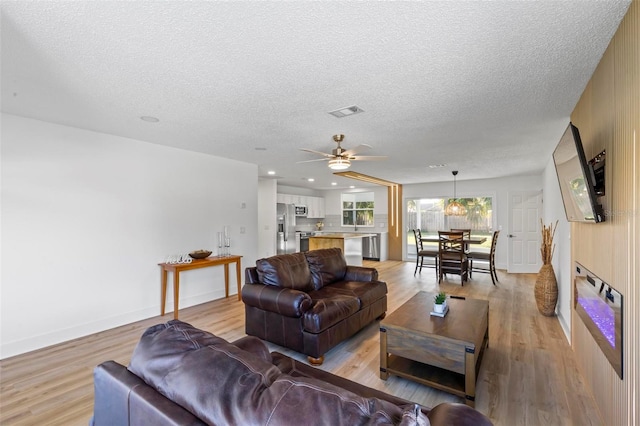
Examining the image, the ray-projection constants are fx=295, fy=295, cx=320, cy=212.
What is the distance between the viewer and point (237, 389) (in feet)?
2.69

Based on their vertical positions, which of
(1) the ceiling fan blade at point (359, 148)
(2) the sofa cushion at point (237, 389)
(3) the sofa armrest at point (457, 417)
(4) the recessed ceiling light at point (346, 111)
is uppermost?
(4) the recessed ceiling light at point (346, 111)

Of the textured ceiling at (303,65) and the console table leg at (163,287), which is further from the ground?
the textured ceiling at (303,65)

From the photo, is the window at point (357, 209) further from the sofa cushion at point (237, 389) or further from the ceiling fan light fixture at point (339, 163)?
the sofa cushion at point (237, 389)

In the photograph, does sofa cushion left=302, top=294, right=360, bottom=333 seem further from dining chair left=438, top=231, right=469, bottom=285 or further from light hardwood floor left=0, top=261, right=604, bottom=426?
dining chair left=438, top=231, right=469, bottom=285

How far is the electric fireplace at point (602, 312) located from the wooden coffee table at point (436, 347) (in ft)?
2.34

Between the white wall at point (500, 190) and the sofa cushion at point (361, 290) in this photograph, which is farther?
the white wall at point (500, 190)

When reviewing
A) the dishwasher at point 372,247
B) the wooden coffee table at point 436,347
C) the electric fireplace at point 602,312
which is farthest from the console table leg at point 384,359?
the dishwasher at point 372,247

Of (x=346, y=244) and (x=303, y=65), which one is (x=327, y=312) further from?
(x=346, y=244)

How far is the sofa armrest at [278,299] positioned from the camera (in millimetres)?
2756

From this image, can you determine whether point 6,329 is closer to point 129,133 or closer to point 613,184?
point 129,133

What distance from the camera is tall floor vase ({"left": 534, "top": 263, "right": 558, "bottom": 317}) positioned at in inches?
152

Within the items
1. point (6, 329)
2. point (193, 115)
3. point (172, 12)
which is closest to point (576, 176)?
point (172, 12)

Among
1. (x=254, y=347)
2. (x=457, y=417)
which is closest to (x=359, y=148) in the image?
(x=254, y=347)

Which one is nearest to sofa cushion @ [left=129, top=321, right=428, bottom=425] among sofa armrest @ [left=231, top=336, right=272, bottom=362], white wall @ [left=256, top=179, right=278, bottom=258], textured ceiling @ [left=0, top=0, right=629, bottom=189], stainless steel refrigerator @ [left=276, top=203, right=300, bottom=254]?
sofa armrest @ [left=231, top=336, right=272, bottom=362]
